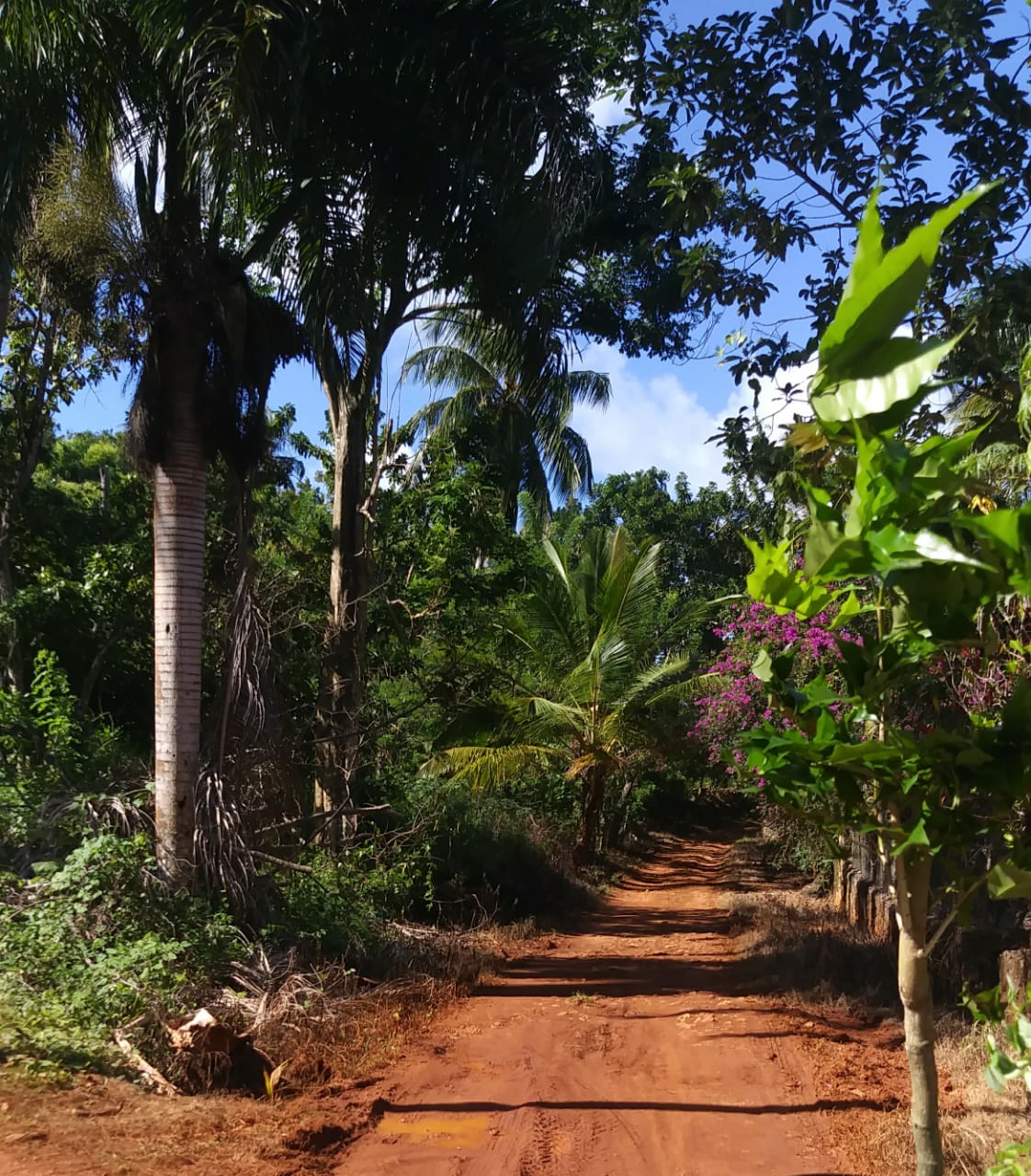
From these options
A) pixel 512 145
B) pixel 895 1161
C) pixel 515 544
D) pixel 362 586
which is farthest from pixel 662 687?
pixel 895 1161

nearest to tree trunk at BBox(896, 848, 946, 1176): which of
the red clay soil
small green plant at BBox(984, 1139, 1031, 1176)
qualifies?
small green plant at BBox(984, 1139, 1031, 1176)

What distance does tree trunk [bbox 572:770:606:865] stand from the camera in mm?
18172

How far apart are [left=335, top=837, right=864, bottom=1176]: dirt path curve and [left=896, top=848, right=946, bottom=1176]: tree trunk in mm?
3286

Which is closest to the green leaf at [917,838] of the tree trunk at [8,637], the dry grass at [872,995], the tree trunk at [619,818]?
the dry grass at [872,995]

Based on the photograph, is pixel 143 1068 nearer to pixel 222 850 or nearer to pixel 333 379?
pixel 222 850

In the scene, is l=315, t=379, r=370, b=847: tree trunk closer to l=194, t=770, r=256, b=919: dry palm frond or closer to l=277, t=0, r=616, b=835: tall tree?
l=277, t=0, r=616, b=835: tall tree

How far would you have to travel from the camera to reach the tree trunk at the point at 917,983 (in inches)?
91.2

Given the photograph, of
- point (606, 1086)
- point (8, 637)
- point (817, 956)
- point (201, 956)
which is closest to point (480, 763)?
point (817, 956)

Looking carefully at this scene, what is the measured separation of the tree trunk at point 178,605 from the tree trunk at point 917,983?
645 centimetres

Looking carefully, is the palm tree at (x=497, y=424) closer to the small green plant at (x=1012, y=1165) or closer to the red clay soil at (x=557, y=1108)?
the red clay soil at (x=557, y=1108)

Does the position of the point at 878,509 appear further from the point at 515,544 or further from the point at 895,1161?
the point at 515,544

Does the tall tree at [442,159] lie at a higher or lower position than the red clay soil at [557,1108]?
higher

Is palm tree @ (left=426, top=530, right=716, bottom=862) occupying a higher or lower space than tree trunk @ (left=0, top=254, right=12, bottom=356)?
lower

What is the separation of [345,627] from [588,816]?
27.3ft
